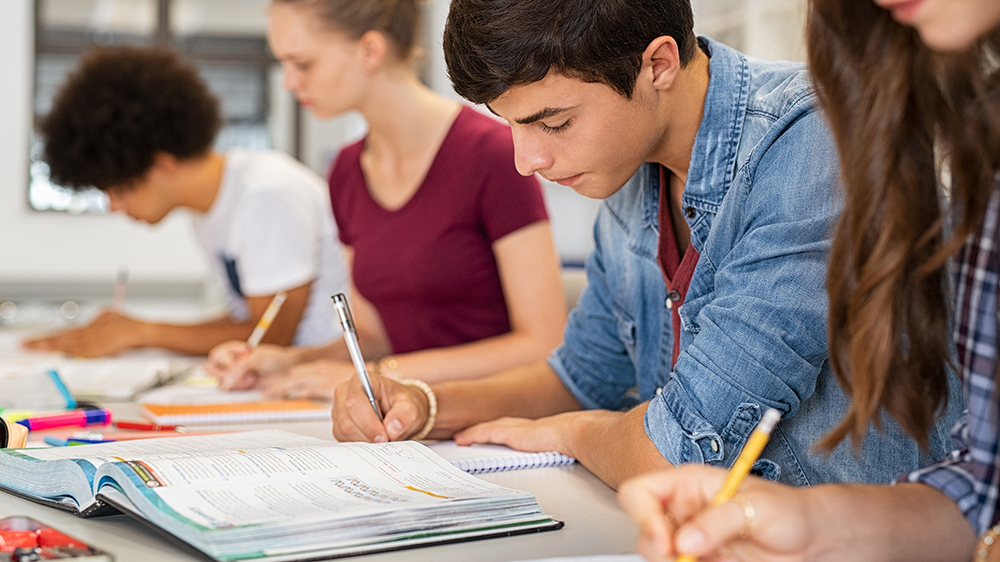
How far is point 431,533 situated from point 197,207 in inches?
72.3

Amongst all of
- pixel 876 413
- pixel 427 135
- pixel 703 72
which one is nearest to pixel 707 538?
pixel 876 413

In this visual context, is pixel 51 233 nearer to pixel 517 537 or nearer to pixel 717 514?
pixel 517 537

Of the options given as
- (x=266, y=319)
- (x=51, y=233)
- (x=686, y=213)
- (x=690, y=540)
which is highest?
(x=686, y=213)

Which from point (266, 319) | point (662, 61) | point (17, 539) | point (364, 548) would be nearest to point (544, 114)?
point (662, 61)

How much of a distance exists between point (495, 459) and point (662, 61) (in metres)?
0.48

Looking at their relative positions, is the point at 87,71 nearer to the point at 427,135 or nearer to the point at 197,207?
the point at 197,207

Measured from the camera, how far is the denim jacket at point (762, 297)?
875 millimetres

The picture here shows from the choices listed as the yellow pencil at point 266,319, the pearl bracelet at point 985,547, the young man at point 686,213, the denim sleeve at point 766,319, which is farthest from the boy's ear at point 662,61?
the yellow pencil at point 266,319

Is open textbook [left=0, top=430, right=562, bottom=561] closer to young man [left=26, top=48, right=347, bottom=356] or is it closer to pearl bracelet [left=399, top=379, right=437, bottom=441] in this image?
pearl bracelet [left=399, top=379, right=437, bottom=441]

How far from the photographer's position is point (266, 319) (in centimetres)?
207

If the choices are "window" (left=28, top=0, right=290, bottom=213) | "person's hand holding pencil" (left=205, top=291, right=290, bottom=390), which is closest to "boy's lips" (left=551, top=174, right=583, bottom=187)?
"person's hand holding pencil" (left=205, top=291, right=290, bottom=390)

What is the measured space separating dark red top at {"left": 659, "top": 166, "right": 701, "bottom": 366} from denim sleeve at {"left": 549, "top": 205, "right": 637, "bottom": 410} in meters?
0.14

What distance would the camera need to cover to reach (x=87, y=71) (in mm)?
2484

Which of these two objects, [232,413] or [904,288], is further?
[232,413]
